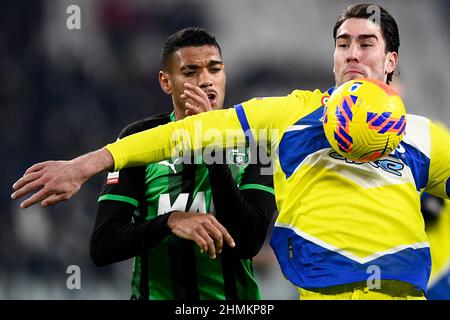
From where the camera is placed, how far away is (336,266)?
2934 mm

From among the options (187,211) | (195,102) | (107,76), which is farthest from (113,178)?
(107,76)

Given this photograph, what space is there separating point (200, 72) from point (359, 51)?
1.11 metres

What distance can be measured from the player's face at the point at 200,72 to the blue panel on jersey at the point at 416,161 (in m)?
1.19

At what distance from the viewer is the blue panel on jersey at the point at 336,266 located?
2914 mm

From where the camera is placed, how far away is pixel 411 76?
6.54 metres

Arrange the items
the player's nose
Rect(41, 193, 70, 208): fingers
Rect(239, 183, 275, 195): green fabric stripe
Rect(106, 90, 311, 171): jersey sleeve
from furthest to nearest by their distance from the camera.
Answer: Rect(239, 183, 275, 195): green fabric stripe < the player's nose < Rect(106, 90, 311, 171): jersey sleeve < Rect(41, 193, 70, 208): fingers

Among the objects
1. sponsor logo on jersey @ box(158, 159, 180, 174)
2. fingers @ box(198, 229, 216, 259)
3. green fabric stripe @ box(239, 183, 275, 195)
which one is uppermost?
sponsor logo on jersey @ box(158, 159, 180, 174)

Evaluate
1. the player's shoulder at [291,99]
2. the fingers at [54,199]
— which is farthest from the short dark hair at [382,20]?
the fingers at [54,199]

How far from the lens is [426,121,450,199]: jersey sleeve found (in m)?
3.17

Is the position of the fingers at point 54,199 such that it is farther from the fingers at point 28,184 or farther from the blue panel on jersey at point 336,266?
the blue panel on jersey at point 336,266

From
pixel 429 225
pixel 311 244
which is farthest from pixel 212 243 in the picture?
pixel 429 225

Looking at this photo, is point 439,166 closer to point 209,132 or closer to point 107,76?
point 209,132

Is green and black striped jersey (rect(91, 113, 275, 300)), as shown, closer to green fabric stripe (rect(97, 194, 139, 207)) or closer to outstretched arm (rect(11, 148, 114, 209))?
green fabric stripe (rect(97, 194, 139, 207))

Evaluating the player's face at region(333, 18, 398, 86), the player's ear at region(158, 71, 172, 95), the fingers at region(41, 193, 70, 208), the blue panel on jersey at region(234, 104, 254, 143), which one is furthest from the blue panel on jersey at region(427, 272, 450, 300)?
the fingers at region(41, 193, 70, 208)
